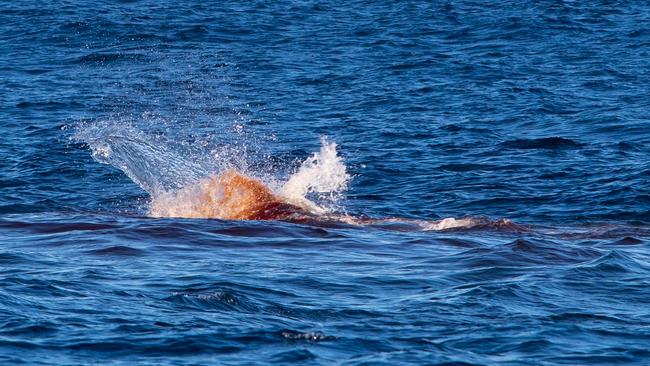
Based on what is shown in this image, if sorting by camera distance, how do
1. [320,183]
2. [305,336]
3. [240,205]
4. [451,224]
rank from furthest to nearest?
[320,183] → [240,205] → [451,224] → [305,336]

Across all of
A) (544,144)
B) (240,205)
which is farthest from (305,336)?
(544,144)

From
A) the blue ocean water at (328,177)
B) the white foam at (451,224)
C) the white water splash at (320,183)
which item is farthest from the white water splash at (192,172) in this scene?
the white foam at (451,224)

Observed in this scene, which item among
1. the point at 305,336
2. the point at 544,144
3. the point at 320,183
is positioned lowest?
the point at 544,144

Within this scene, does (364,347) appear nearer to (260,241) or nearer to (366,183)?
(260,241)

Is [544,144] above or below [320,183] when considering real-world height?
below

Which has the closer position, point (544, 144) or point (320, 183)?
point (320, 183)

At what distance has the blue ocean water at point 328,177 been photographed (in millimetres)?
11117

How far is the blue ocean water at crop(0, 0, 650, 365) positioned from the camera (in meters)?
11.1

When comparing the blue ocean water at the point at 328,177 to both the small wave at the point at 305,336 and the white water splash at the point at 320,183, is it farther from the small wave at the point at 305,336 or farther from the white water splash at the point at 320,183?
the white water splash at the point at 320,183

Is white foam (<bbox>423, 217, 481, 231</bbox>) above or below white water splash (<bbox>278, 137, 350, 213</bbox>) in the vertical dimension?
above

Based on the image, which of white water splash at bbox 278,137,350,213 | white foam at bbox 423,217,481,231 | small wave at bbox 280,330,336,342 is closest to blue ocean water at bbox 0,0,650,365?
small wave at bbox 280,330,336,342

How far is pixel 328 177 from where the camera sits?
2177cm

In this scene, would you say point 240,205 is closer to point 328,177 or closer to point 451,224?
point 328,177

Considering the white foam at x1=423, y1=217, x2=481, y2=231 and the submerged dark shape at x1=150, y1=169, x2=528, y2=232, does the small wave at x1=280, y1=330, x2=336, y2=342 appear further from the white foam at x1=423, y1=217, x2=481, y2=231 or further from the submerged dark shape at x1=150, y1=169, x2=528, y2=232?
the submerged dark shape at x1=150, y1=169, x2=528, y2=232
